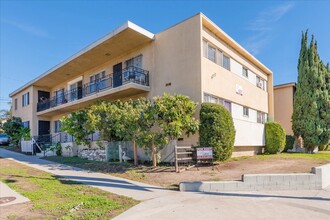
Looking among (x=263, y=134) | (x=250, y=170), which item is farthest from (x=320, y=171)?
(x=263, y=134)

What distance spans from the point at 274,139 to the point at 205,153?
976 cm

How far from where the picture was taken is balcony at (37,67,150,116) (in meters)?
15.4

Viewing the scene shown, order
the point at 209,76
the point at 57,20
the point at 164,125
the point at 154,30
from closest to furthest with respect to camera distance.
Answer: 1. the point at 164,125
2. the point at 209,76
3. the point at 154,30
4. the point at 57,20

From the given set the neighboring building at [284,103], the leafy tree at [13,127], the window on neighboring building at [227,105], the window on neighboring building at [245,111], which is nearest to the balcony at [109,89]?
the window on neighboring building at [227,105]

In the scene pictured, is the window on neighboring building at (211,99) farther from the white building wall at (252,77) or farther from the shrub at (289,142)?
the shrub at (289,142)

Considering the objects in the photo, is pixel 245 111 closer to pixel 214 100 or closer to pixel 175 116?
pixel 214 100

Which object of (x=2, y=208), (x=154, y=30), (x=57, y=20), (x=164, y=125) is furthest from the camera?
(x=57, y=20)

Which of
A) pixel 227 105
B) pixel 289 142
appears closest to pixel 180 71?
pixel 227 105

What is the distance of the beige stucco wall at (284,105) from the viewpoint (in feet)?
83.4

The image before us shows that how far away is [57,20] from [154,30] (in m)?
7.81

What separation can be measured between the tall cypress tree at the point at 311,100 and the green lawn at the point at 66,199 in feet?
60.1

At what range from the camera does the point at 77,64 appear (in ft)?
65.5

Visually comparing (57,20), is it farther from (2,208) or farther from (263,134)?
(263,134)

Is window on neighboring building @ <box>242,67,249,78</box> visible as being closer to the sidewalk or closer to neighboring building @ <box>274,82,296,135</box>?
neighboring building @ <box>274,82,296,135</box>
